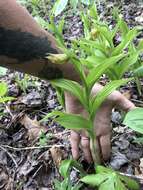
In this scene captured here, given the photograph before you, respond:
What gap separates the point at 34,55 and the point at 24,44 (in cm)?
5

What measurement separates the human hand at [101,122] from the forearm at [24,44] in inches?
6.6

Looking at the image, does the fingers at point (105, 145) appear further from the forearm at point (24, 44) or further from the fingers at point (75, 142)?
the forearm at point (24, 44)

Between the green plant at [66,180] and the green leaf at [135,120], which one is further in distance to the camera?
the green plant at [66,180]

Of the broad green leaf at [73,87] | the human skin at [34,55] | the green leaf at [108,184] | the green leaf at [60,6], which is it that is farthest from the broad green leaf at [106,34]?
the green leaf at [108,184]

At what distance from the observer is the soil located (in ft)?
5.17

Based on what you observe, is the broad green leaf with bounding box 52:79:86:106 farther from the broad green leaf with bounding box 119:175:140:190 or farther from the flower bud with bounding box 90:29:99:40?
the flower bud with bounding box 90:29:99:40

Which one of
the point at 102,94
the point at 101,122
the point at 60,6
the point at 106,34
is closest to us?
the point at 102,94

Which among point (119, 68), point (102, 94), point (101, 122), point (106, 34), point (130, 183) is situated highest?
point (106, 34)

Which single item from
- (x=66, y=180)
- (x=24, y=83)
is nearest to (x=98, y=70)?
(x=66, y=180)

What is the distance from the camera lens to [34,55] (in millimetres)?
1374

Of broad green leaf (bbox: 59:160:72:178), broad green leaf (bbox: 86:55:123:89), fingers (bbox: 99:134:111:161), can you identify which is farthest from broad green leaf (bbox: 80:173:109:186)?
broad green leaf (bbox: 86:55:123:89)

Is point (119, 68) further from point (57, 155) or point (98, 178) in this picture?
point (98, 178)

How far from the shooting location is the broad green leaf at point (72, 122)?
1.30 m

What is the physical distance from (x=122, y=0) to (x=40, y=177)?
6.78 feet
